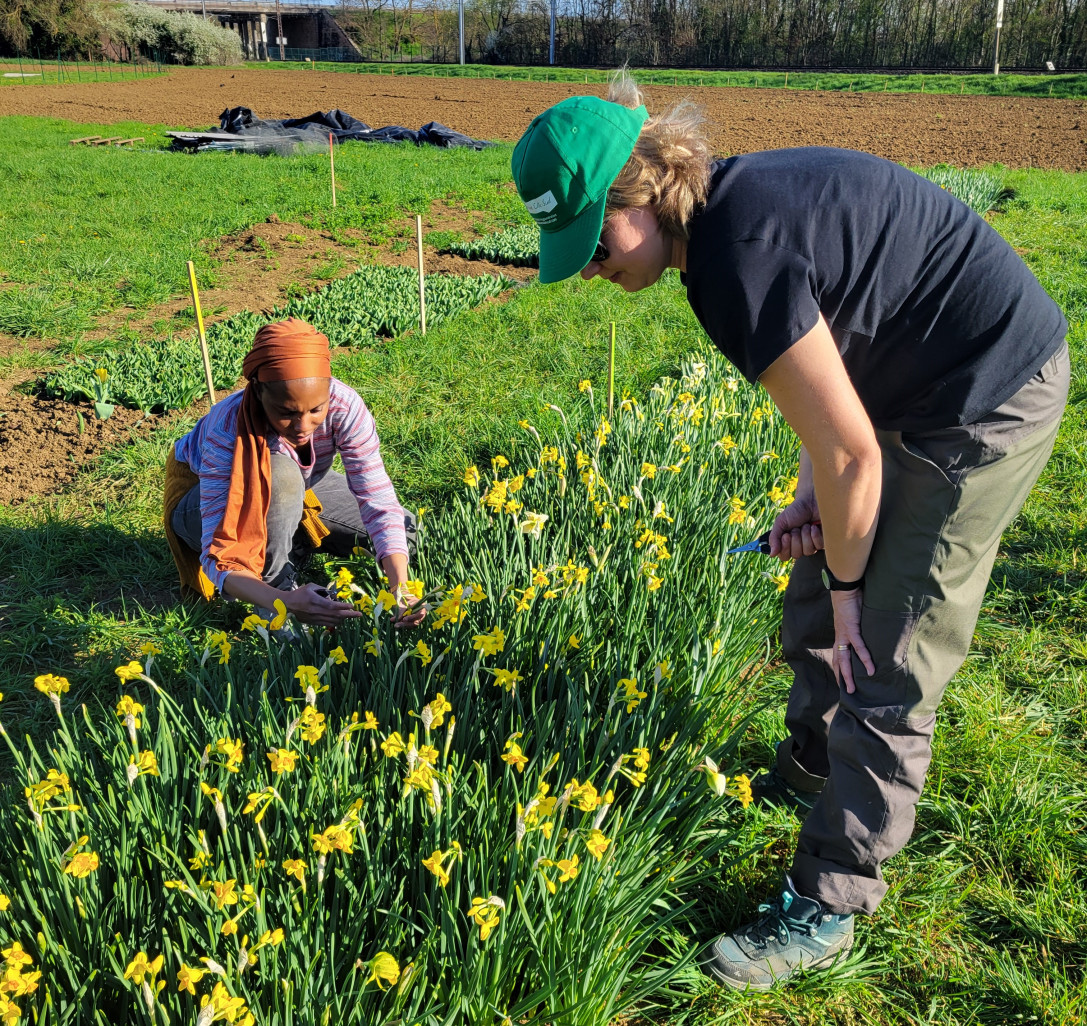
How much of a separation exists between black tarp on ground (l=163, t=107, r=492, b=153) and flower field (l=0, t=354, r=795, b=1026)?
1388 centimetres

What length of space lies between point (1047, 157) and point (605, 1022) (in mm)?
17138

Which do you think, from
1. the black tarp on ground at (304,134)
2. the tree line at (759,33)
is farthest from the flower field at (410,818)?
the tree line at (759,33)

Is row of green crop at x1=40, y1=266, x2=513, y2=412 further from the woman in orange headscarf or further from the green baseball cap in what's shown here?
the green baseball cap

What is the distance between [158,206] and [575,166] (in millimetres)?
9683

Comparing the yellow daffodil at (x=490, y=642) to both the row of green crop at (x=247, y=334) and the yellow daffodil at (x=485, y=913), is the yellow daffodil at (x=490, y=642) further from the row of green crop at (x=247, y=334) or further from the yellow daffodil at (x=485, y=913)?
the row of green crop at (x=247, y=334)

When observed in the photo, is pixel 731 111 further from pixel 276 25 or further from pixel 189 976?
pixel 276 25

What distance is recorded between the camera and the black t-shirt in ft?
4.27

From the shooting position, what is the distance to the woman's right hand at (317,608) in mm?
2186

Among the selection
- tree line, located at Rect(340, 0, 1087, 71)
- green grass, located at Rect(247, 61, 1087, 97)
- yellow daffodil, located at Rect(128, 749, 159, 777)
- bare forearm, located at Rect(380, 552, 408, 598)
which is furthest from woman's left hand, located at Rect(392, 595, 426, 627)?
tree line, located at Rect(340, 0, 1087, 71)

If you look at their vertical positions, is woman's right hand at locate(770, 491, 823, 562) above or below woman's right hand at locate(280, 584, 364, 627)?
above

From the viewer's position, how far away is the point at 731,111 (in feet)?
69.4

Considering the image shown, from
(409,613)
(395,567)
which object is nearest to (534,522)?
(409,613)

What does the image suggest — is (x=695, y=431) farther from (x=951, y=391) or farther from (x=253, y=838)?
(x=253, y=838)

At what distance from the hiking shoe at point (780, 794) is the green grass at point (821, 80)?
21872 millimetres
